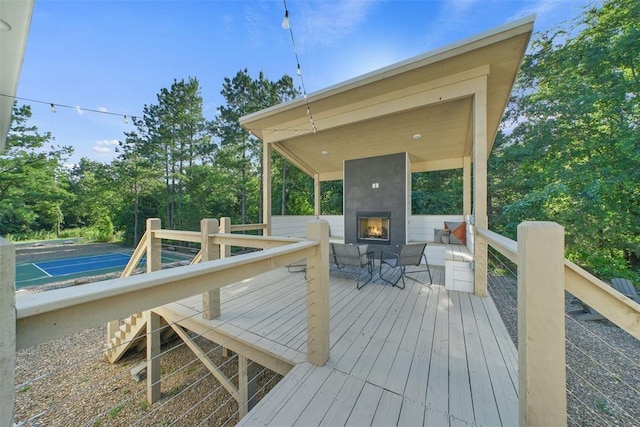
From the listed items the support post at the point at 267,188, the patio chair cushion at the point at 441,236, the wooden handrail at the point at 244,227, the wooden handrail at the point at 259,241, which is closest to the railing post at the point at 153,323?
the wooden handrail at the point at 259,241

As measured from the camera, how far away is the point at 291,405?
5.08ft

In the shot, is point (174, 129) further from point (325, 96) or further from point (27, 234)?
point (27, 234)

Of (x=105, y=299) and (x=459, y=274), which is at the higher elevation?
(x=105, y=299)

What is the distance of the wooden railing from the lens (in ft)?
3.12

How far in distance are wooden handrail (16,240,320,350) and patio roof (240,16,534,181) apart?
4008mm

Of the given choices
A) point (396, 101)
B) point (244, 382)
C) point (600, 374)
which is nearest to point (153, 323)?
point (244, 382)

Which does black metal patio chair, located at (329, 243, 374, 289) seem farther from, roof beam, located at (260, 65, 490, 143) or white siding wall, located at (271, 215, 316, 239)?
roof beam, located at (260, 65, 490, 143)

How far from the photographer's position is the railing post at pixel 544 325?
3.13 feet

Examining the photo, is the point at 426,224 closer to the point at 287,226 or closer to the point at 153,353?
the point at 287,226

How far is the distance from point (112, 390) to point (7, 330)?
5.08 metres

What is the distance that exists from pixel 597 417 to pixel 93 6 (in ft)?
28.6

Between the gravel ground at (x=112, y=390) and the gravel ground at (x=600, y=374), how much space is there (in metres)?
3.82

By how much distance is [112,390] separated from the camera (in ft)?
12.8

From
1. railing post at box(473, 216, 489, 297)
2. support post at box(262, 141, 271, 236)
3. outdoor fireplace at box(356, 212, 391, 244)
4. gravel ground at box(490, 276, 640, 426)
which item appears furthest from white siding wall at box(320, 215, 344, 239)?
railing post at box(473, 216, 489, 297)
